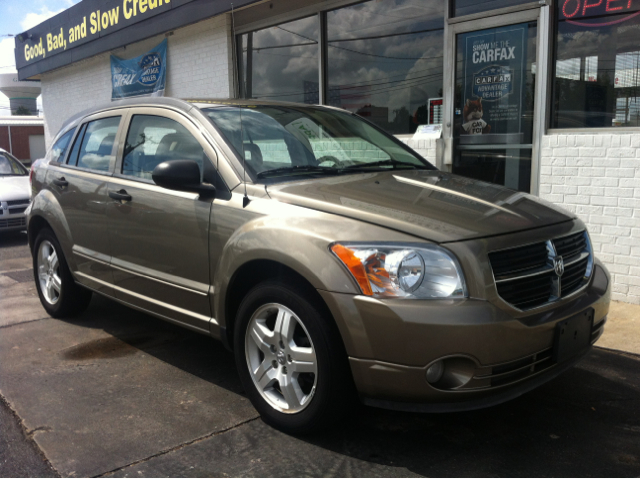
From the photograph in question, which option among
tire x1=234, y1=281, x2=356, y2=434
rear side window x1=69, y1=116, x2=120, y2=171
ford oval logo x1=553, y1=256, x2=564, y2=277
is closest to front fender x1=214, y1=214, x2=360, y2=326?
tire x1=234, y1=281, x2=356, y2=434

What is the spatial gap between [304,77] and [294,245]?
6605mm

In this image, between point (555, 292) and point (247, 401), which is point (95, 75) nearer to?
point (247, 401)

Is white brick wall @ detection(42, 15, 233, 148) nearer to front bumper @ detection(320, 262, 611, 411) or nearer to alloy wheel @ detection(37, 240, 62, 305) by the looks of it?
alloy wheel @ detection(37, 240, 62, 305)

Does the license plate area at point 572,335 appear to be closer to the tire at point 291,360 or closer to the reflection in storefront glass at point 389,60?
the tire at point 291,360

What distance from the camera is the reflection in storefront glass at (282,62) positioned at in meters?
8.84

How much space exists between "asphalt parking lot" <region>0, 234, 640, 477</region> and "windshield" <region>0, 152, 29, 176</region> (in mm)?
7097

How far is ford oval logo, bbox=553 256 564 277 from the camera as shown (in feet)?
9.46

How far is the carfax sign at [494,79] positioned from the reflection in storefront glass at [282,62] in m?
2.72

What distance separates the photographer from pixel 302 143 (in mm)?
3740

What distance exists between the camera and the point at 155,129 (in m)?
4.00

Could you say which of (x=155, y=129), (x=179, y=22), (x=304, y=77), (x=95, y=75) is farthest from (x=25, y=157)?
(x=155, y=129)

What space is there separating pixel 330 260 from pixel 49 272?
3.41m

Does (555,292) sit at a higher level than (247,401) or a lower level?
higher

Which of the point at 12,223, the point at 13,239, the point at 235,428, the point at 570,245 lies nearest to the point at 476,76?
the point at 570,245
